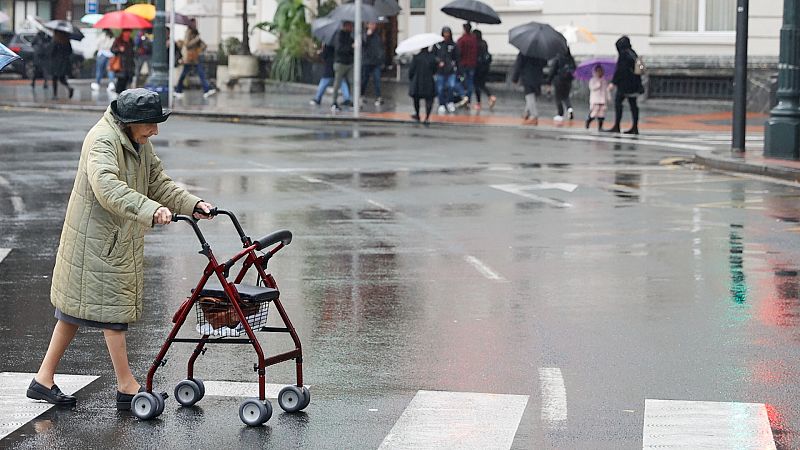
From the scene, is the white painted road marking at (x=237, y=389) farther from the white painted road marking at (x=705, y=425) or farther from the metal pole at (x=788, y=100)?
the metal pole at (x=788, y=100)

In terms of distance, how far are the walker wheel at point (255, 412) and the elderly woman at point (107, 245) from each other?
2.23 feet

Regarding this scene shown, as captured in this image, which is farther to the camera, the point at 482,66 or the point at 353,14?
the point at 353,14

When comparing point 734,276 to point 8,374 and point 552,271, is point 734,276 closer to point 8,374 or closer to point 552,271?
point 552,271

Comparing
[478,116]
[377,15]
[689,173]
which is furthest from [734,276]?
[377,15]

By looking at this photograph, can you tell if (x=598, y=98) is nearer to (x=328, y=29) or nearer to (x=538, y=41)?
(x=538, y=41)

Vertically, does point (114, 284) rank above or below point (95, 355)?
above

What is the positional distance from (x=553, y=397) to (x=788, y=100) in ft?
51.1

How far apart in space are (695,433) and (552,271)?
506 cm

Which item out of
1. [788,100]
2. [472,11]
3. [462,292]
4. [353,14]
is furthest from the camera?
[472,11]

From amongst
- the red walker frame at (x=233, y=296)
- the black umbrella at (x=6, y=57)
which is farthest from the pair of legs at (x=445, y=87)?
the red walker frame at (x=233, y=296)

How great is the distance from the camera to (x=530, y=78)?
30141 mm

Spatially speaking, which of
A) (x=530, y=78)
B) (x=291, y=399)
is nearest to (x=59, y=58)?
(x=530, y=78)

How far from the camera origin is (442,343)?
9.27 meters

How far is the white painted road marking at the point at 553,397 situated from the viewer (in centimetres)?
737
